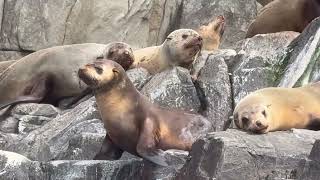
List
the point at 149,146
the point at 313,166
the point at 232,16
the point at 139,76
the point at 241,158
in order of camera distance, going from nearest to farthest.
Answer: the point at 313,166 < the point at 241,158 < the point at 149,146 < the point at 139,76 < the point at 232,16

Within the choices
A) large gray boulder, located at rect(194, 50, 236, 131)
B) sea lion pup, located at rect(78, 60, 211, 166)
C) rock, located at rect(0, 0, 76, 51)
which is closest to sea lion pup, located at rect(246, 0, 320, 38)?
large gray boulder, located at rect(194, 50, 236, 131)

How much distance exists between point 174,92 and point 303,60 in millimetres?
1485

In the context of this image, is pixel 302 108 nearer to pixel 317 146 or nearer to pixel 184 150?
pixel 184 150

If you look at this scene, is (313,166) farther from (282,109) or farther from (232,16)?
(232,16)

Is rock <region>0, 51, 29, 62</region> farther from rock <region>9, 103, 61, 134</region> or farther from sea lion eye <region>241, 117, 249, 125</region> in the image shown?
sea lion eye <region>241, 117, 249, 125</region>

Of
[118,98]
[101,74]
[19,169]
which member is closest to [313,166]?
[118,98]

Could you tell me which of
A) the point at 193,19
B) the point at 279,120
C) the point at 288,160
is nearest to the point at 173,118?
the point at 279,120

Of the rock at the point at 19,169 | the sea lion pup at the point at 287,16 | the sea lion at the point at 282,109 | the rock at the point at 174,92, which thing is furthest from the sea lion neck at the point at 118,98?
the sea lion pup at the point at 287,16

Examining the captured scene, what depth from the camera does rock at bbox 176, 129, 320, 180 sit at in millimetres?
5738

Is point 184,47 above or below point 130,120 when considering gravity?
below

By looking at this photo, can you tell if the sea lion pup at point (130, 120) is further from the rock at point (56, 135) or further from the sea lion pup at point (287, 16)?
the sea lion pup at point (287, 16)

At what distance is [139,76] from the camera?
9.72 metres

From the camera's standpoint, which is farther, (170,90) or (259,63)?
(259,63)

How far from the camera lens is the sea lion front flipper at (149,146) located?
6.79m
